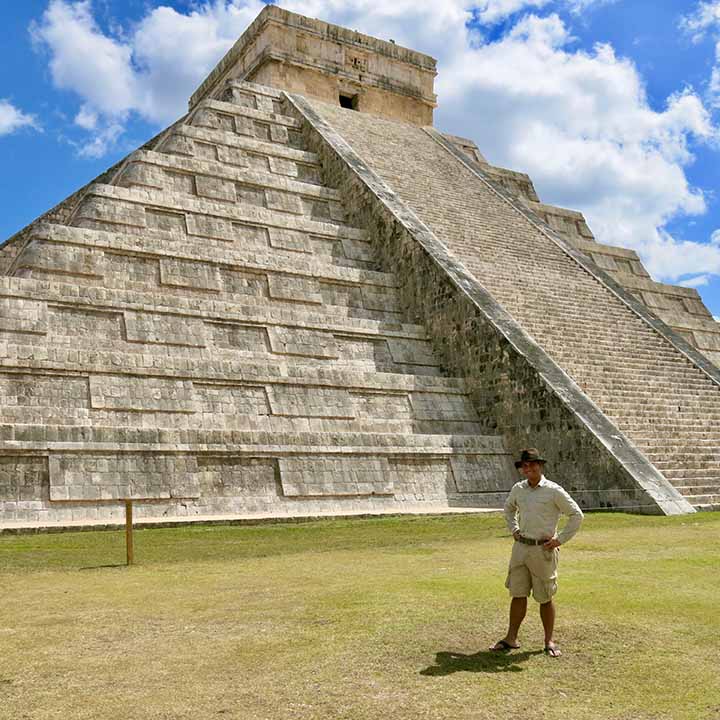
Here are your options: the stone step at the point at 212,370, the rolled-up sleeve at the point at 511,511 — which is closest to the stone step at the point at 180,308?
the stone step at the point at 212,370

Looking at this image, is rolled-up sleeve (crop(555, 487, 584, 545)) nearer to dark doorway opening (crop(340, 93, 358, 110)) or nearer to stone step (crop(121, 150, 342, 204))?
stone step (crop(121, 150, 342, 204))

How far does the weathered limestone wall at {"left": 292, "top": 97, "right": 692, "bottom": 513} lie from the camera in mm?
12992

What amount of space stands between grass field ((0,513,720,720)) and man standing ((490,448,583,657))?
207 mm

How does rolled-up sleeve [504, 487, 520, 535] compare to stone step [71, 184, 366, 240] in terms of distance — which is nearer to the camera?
rolled-up sleeve [504, 487, 520, 535]

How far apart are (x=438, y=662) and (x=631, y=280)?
68.5 ft

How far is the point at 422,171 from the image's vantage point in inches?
904

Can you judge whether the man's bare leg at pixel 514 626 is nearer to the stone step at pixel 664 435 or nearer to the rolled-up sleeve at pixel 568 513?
the rolled-up sleeve at pixel 568 513

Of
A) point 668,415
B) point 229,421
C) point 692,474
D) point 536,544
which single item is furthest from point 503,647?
point 668,415

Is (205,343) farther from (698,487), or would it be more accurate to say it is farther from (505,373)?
(698,487)

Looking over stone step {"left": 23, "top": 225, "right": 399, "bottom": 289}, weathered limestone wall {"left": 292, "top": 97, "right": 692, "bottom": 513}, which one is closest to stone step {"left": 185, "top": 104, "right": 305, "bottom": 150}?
weathered limestone wall {"left": 292, "top": 97, "right": 692, "bottom": 513}

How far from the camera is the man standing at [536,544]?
4844 mm

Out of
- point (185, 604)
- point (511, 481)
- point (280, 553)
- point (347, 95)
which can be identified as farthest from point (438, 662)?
point (347, 95)

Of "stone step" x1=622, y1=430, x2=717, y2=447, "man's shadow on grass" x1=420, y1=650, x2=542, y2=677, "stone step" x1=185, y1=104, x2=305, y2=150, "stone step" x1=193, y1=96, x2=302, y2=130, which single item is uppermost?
"stone step" x1=193, y1=96, x2=302, y2=130

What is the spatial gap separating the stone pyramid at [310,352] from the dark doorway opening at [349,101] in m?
5.13
